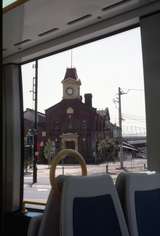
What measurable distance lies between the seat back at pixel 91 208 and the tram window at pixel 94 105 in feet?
5.30

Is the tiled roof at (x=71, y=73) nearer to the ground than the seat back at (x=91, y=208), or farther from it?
farther from it

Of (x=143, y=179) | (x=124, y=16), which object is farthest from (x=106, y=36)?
(x=143, y=179)

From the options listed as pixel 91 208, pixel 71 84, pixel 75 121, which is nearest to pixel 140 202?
pixel 91 208

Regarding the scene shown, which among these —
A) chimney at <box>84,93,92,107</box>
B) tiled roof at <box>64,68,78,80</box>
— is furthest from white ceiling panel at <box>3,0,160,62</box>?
chimney at <box>84,93,92,107</box>

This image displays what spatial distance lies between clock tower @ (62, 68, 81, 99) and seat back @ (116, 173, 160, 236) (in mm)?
2084

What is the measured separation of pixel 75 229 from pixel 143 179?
22.8 inches

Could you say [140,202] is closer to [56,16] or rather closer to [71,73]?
[56,16]

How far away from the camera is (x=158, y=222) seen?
182 cm

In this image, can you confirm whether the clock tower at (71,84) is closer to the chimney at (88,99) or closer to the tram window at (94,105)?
the tram window at (94,105)

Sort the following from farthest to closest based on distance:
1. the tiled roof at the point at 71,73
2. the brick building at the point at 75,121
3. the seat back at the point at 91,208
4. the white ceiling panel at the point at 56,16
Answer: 1. the tiled roof at the point at 71,73
2. the brick building at the point at 75,121
3. the white ceiling panel at the point at 56,16
4. the seat back at the point at 91,208

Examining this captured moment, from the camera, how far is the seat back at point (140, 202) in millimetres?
1734

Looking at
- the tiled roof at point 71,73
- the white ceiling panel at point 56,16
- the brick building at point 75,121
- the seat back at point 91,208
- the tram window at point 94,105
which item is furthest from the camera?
the tiled roof at point 71,73

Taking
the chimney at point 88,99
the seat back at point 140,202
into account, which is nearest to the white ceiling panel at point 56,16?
the chimney at point 88,99

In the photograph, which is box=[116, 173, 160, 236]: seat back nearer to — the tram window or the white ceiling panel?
the tram window
